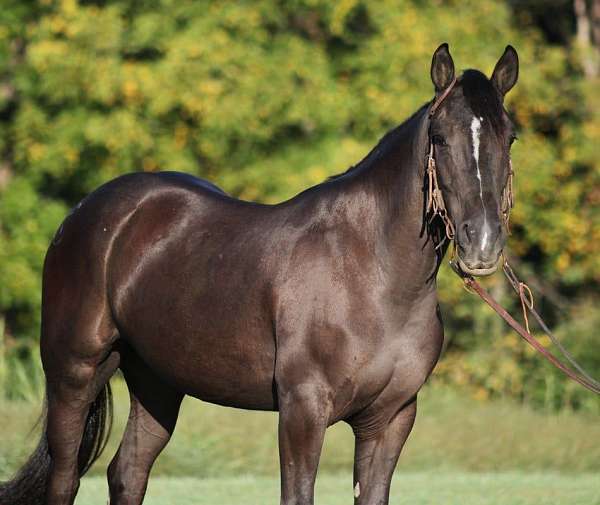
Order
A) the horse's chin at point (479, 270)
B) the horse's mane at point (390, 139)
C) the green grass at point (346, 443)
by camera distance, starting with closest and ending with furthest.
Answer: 1. the horse's chin at point (479, 270)
2. the horse's mane at point (390, 139)
3. the green grass at point (346, 443)

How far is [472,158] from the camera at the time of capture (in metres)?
3.98

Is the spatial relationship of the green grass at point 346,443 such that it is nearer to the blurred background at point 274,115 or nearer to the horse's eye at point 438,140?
the blurred background at point 274,115

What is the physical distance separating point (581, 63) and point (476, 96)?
13118 mm

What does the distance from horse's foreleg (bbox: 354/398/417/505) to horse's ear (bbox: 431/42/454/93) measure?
1.29 m

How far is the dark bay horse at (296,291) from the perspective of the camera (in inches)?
163

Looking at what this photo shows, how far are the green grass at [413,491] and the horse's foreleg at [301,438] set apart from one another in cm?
264

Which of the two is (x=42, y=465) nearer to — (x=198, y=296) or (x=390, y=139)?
(x=198, y=296)

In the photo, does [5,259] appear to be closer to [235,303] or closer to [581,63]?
[581,63]

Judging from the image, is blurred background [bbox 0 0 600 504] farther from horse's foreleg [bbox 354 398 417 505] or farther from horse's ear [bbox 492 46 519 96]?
horse's ear [bbox 492 46 519 96]

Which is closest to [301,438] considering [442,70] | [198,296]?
[198,296]

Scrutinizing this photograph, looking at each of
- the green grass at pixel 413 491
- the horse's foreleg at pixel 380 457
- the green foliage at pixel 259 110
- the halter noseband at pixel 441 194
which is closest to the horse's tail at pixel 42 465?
the green grass at pixel 413 491

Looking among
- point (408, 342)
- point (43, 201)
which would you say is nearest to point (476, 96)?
point (408, 342)

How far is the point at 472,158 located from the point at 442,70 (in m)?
0.40

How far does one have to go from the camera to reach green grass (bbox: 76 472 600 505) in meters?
7.04
